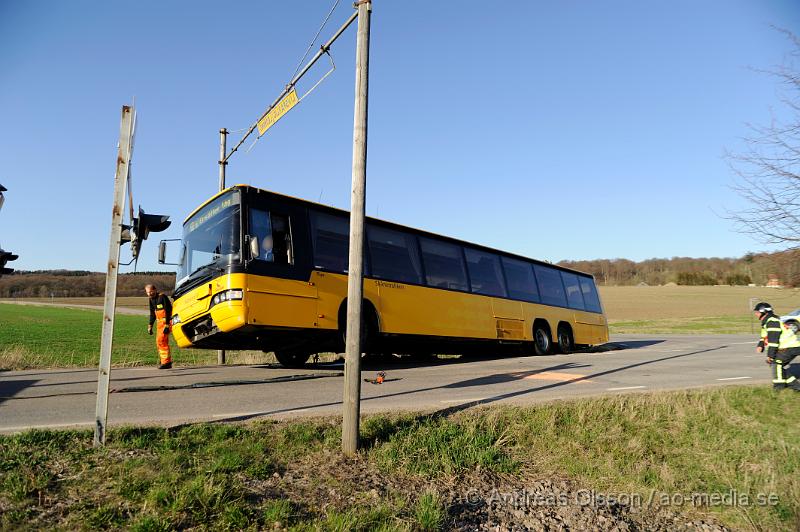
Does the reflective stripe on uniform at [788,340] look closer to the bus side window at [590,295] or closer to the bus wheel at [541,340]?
the bus wheel at [541,340]

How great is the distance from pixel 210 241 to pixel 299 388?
126 inches

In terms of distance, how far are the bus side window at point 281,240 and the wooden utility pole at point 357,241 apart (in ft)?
13.1

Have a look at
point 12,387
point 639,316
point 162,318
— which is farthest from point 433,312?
point 639,316

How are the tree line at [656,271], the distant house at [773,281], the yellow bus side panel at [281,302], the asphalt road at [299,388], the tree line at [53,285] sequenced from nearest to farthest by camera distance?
1. the asphalt road at [299,388]
2. the distant house at [773,281]
3. the yellow bus side panel at [281,302]
4. the tree line at [656,271]
5. the tree line at [53,285]

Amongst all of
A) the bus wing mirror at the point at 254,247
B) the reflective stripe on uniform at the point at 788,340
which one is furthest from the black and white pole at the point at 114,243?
the reflective stripe on uniform at the point at 788,340

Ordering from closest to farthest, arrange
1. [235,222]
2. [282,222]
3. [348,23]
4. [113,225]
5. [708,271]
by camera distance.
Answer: [113,225] → [348,23] → [235,222] → [282,222] → [708,271]

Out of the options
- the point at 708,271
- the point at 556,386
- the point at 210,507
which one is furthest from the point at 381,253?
the point at 708,271

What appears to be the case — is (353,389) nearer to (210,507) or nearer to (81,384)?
(210,507)

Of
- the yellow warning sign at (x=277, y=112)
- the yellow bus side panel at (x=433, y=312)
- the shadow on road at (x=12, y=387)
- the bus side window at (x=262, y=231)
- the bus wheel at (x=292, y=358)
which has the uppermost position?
the yellow warning sign at (x=277, y=112)

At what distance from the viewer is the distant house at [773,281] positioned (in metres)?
6.02

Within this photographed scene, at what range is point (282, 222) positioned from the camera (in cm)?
895

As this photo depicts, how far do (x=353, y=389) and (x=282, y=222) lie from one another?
494 centimetres

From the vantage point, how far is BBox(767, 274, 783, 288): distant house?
19.7 ft

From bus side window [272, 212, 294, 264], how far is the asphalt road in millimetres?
2038
